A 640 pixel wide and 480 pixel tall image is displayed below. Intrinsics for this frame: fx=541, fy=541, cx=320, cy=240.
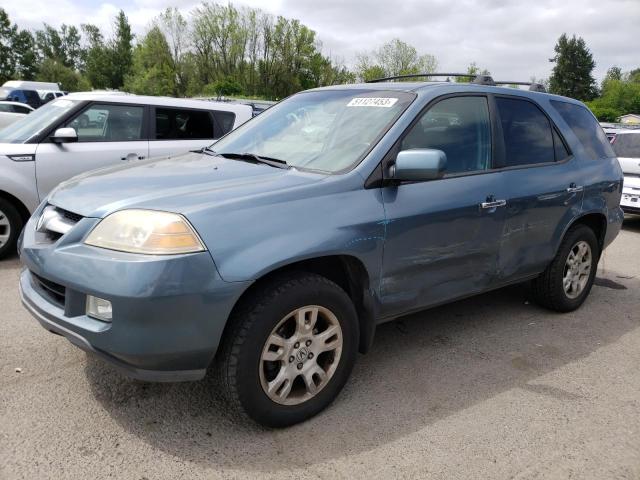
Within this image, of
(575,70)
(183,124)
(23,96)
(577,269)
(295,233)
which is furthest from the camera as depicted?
(575,70)

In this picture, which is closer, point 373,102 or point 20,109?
point 373,102

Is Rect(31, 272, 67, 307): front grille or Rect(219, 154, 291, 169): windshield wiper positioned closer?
Rect(31, 272, 67, 307): front grille

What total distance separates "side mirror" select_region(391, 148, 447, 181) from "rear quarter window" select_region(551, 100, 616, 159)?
6.63 feet

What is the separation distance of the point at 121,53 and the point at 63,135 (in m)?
78.2

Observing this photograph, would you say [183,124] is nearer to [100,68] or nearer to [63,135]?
[63,135]

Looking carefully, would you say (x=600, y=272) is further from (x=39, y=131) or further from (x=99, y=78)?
(x=99, y=78)

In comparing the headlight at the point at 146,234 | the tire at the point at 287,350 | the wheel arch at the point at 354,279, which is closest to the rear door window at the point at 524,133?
the wheel arch at the point at 354,279

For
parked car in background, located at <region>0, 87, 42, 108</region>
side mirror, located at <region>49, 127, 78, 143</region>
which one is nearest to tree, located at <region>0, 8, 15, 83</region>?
parked car in background, located at <region>0, 87, 42, 108</region>

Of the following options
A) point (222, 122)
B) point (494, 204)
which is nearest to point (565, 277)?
point (494, 204)

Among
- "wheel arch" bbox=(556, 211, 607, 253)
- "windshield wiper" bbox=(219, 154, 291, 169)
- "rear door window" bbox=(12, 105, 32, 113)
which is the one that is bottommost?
"wheel arch" bbox=(556, 211, 607, 253)

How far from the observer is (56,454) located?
2.44 metres

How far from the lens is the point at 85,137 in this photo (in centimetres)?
589

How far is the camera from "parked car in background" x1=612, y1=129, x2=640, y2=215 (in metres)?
Result: 8.61

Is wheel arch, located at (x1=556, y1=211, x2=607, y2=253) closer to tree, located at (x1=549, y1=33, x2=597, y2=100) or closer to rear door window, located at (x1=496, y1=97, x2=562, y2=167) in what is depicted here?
rear door window, located at (x1=496, y1=97, x2=562, y2=167)
